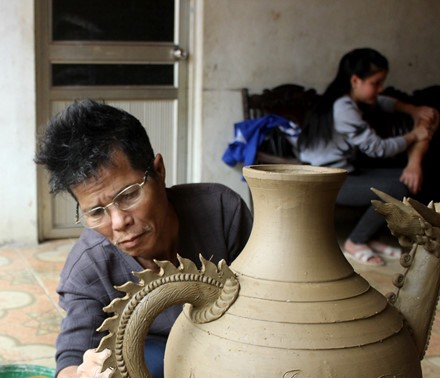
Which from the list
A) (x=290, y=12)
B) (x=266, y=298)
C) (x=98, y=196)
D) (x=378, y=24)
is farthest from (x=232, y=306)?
(x=378, y=24)

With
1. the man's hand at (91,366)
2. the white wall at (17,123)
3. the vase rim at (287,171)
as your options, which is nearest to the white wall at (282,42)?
the white wall at (17,123)

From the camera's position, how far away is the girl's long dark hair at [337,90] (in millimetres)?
4422

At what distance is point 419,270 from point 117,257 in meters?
0.72

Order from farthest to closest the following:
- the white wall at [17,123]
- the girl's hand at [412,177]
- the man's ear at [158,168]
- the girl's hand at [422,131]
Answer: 1. the girl's hand at [422,131]
2. the girl's hand at [412,177]
3. the white wall at [17,123]
4. the man's ear at [158,168]

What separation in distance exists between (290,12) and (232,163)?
3.39 ft

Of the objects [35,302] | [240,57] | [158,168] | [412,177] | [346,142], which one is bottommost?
[35,302]

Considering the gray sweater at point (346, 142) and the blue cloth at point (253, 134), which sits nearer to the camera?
the gray sweater at point (346, 142)

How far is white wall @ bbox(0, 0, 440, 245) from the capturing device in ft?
14.7

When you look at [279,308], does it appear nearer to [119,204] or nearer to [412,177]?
[119,204]

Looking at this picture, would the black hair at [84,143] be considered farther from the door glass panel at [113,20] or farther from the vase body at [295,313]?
the door glass panel at [113,20]

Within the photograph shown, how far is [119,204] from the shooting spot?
1.74 metres

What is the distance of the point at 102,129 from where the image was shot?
1757 mm

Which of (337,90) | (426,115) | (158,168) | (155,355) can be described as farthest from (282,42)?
(155,355)

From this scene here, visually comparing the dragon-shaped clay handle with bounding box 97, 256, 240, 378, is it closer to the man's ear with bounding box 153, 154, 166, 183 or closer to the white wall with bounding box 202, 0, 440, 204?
the man's ear with bounding box 153, 154, 166, 183
